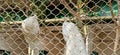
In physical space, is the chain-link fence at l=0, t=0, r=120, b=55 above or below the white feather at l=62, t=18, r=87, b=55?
above

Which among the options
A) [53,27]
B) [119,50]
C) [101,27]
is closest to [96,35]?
[101,27]

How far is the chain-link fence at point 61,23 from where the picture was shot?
6.66 feet

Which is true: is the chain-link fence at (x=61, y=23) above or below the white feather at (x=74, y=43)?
above

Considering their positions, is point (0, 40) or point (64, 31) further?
point (0, 40)

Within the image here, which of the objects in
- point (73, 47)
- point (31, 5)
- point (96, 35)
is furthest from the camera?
point (31, 5)

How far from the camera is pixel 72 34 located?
163 cm

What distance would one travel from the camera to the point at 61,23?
2270mm

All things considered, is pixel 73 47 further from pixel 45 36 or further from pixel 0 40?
pixel 0 40

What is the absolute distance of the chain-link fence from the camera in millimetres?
2030

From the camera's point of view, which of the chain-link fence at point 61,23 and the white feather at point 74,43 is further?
the chain-link fence at point 61,23

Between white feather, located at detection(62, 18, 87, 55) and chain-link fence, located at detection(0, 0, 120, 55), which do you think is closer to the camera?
white feather, located at detection(62, 18, 87, 55)

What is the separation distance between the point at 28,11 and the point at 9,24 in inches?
11.5

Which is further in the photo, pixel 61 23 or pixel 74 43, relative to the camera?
pixel 61 23

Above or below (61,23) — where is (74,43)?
below
